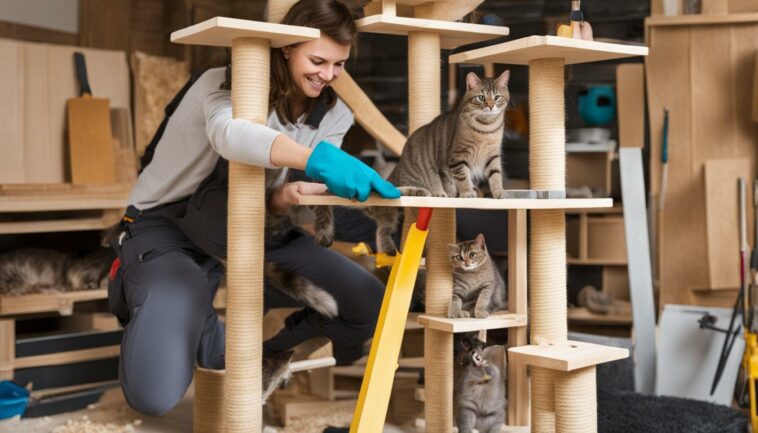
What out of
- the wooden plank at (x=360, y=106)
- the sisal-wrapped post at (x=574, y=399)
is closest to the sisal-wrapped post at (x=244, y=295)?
the sisal-wrapped post at (x=574, y=399)

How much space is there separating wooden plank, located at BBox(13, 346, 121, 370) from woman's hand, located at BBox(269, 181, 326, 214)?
1.35 m

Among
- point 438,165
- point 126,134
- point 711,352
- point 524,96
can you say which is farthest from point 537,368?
→ point 524,96

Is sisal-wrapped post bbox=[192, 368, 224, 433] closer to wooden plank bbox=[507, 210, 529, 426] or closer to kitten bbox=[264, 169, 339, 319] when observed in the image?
kitten bbox=[264, 169, 339, 319]

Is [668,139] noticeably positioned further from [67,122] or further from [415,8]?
[67,122]

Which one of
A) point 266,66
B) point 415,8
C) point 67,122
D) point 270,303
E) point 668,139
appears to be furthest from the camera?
point 67,122

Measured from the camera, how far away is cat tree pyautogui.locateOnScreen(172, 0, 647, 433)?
6.51ft

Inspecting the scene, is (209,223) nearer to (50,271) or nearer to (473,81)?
(473,81)

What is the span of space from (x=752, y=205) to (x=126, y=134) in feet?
8.69

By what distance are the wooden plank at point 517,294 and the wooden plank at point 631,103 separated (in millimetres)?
1286

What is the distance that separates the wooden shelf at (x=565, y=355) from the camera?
203 cm

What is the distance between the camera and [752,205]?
3314 mm

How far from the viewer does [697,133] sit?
11.2 feet

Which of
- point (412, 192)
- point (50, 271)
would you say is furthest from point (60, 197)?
point (412, 192)

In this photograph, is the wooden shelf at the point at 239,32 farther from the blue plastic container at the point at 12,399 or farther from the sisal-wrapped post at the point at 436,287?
the blue plastic container at the point at 12,399
